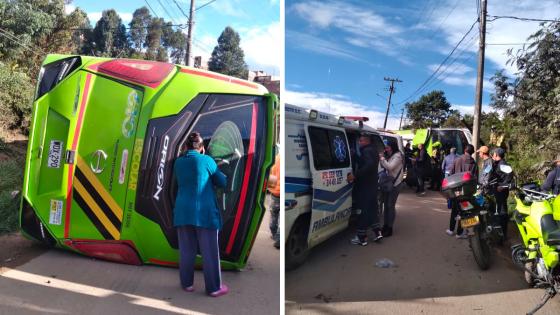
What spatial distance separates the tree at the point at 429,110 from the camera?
4.98ft

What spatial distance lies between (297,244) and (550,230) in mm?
1355

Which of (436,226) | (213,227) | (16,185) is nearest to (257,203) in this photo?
(213,227)

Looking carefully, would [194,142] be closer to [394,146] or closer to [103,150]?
[103,150]

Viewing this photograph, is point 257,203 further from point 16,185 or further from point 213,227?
point 16,185

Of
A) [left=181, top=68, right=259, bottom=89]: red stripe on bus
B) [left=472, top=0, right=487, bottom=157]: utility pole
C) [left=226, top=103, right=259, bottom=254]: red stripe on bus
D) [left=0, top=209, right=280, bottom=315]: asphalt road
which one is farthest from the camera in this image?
[left=181, top=68, right=259, bottom=89]: red stripe on bus

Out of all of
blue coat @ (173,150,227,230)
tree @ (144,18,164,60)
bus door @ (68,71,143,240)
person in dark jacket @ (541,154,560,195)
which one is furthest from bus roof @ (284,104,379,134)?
tree @ (144,18,164,60)

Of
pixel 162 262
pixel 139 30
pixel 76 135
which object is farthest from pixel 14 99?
pixel 162 262

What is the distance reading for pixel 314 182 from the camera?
4.82 feet

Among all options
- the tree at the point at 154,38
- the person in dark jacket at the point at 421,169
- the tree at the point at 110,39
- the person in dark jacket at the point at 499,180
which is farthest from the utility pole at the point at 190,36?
the person in dark jacket at the point at 499,180

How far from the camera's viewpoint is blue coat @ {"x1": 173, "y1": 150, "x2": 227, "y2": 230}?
2.62m

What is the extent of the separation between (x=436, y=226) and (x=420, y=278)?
0.85 feet

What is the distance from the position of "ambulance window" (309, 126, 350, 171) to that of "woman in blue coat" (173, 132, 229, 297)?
1.21 meters

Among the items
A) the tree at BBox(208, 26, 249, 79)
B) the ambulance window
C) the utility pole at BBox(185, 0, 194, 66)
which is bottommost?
the ambulance window

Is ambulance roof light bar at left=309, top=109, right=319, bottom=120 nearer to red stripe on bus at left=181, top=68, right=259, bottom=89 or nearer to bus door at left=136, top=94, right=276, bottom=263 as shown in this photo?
bus door at left=136, top=94, right=276, bottom=263
